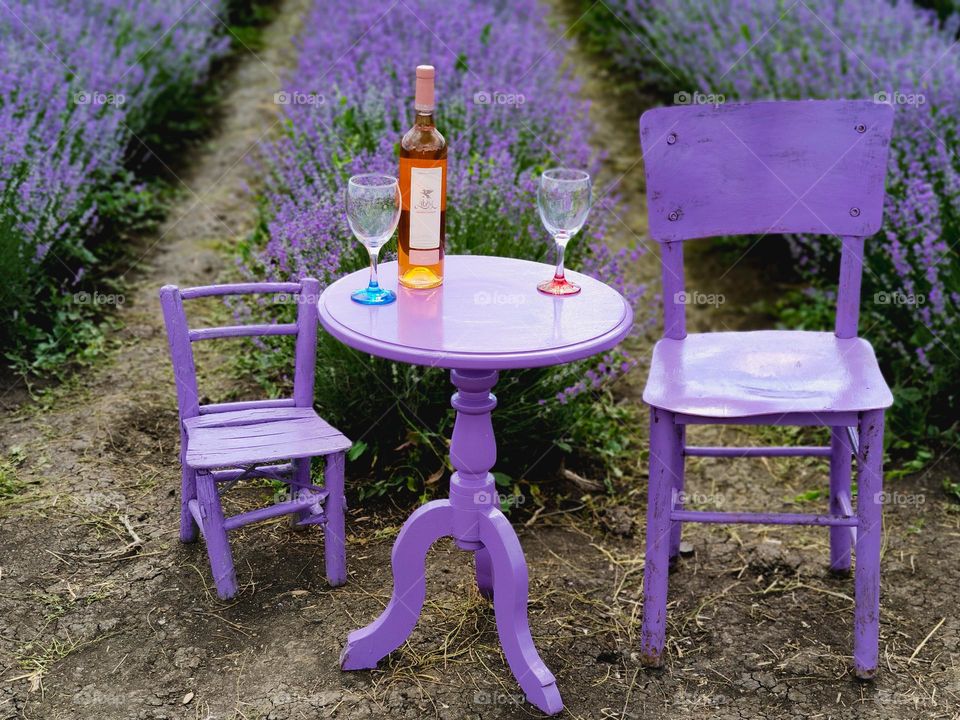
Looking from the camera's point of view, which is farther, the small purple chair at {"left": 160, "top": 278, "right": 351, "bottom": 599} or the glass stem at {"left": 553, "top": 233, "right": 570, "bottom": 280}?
the small purple chair at {"left": 160, "top": 278, "right": 351, "bottom": 599}

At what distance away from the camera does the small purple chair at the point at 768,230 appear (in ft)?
7.40

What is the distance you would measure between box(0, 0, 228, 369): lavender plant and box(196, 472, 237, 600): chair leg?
1388 mm

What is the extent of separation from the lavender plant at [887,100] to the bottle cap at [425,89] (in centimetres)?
185

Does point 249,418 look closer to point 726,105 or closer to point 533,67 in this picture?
point 726,105

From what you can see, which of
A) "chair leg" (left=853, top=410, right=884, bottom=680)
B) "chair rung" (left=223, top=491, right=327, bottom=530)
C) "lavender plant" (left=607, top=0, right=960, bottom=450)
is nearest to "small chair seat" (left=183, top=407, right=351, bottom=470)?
"chair rung" (left=223, top=491, right=327, bottom=530)

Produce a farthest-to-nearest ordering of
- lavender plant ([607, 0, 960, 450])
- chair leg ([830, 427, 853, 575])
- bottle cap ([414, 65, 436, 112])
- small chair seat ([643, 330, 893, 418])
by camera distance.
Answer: lavender plant ([607, 0, 960, 450]) → chair leg ([830, 427, 853, 575]) → small chair seat ([643, 330, 893, 418]) → bottle cap ([414, 65, 436, 112])

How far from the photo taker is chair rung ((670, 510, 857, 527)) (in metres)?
2.23

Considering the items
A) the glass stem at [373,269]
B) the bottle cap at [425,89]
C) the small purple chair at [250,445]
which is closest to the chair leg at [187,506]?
the small purple chair at [250,445]

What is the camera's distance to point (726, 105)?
2.43 m

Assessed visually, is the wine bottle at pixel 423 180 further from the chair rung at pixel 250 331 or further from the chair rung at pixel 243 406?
the chair rung at pixel 243 406

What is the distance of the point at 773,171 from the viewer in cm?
249

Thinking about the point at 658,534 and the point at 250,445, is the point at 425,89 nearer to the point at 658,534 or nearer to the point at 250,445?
the point at 250,445

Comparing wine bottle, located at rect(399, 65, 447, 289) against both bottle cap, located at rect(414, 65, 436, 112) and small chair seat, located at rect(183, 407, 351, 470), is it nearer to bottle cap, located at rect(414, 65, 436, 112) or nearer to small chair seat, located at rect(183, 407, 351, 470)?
bottle cap, located at rect(414, 65, 436, 112)

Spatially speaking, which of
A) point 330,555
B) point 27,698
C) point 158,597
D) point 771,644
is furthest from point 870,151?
point 27,698
